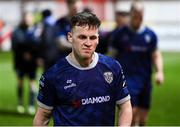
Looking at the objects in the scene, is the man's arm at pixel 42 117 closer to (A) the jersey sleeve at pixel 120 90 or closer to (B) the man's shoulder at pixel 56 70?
(B) the man's shoulder at pixel 56 70

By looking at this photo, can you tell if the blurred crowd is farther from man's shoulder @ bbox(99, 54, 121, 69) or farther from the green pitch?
man's shoulder @ bbox(99, 54, 121, 69)

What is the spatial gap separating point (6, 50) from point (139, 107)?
3044cm

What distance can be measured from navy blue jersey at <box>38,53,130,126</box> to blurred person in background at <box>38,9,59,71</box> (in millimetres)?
7170

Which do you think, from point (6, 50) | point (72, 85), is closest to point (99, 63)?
point (72, 85)

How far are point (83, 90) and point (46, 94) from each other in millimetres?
340

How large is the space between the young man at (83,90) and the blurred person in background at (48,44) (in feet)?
23.5

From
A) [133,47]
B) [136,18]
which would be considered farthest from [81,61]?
[133,47]

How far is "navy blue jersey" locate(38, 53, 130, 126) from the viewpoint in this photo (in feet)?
21.5

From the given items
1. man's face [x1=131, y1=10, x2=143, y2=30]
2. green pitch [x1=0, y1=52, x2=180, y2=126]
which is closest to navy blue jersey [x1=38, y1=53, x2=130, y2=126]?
man's face [x1=131, y1=10, x2=143, y2=30]

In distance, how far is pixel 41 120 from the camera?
6.70 meters

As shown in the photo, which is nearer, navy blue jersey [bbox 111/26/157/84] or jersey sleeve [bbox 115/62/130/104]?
jersey sleeve [bbox 115/62/130/104]

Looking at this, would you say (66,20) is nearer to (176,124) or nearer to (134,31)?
(134,31)

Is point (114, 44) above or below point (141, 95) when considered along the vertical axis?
above

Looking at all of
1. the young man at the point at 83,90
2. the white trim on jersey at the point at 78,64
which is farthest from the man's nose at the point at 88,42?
the white trim on jersey at the point at 78,64
